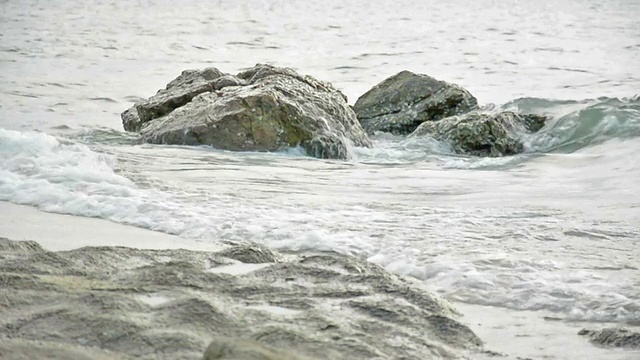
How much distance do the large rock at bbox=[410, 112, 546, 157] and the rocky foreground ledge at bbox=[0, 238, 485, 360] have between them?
4.66 m

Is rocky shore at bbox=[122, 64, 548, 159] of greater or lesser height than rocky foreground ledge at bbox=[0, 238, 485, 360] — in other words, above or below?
below

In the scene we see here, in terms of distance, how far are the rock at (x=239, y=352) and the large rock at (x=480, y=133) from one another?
5.90m

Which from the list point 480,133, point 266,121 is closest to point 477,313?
point 266,121

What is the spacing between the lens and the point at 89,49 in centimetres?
1667

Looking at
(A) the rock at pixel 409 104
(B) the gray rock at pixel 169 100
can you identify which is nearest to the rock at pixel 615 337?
(B) the gray rock at pixel 169 100

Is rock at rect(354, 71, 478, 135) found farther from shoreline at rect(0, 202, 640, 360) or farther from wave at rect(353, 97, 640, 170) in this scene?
shoreline at rect(0, 202, 640, 360)

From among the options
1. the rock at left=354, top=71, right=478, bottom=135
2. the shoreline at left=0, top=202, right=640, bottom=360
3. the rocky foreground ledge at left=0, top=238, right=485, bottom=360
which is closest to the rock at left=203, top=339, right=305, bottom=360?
the rocky foreground ledge at left=0, top=238, right=485, bottom=360

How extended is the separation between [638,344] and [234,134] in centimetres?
481

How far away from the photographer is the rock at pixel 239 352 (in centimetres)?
204

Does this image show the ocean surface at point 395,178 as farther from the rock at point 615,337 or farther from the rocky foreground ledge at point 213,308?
the rocky foreground ledge at point 213,308

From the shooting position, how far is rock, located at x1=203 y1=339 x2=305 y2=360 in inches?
80.2

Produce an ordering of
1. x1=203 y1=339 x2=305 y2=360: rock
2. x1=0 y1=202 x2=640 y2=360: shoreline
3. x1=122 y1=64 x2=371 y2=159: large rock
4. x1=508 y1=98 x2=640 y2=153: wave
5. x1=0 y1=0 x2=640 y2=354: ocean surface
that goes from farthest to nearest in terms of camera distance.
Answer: x1=508 y1=98 x2=640 y2=153: wave
x1=122 y1=64 x2=371 y2=159: large rock
x1=0 y1=0 x2=640 y2=354: ocean surface
x1=0 y1=202 x2=640 y2=360: shoreline
x1=203 y1=339 x2=305 y2=360: rock

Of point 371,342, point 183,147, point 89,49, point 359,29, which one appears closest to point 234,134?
point 183,147

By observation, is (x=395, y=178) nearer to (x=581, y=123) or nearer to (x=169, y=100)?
(x=169, y=100)
